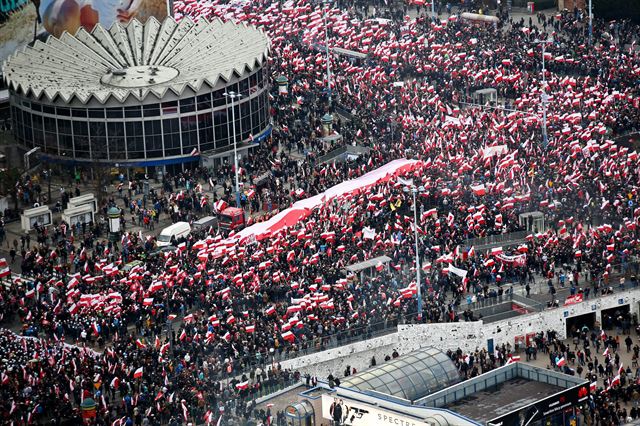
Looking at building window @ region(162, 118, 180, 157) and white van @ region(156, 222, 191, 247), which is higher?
building window @ region(162, 118, 180, 157)

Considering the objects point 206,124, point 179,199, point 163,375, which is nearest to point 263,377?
point 163,375

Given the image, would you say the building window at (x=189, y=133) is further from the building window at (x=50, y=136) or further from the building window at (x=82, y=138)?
the building window at (x=50, y=136)

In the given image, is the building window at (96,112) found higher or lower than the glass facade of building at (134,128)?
higher

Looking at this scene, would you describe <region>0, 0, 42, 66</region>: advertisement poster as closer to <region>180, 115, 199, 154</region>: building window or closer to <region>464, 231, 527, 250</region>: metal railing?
<region>180, 115, 199, 154</region>: building window

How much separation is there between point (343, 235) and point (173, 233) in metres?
12.2

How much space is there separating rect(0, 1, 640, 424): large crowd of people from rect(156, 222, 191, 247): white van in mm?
802

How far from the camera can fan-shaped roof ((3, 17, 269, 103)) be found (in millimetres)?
156000

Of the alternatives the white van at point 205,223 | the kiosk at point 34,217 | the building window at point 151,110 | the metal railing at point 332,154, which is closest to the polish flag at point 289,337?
the white van at point 205,223

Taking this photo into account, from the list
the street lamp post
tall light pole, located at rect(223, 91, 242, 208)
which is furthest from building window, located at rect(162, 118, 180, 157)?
the street lamp post

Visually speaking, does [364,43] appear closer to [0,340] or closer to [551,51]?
[551,51]

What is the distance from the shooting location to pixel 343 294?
12519 centimetres

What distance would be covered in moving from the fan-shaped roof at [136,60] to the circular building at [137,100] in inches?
3.3

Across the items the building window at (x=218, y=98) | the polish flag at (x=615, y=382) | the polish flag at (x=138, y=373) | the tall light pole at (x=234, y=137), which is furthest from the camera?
the building window at (x=218, y=98)

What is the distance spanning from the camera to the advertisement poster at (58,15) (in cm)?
17388
